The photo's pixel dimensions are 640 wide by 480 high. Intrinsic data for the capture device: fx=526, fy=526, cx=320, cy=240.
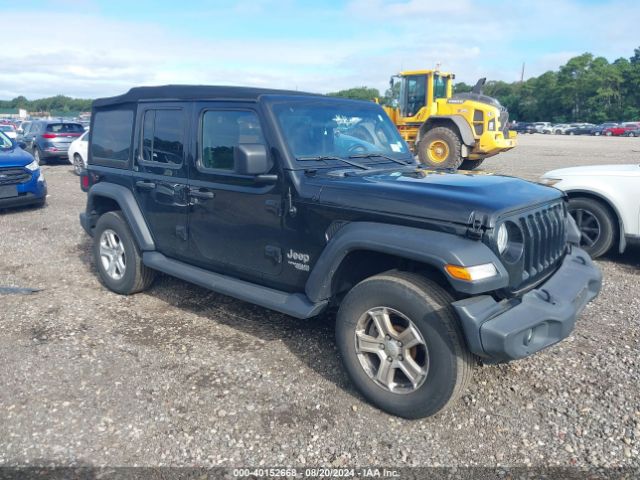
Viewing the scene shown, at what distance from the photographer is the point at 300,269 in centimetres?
374

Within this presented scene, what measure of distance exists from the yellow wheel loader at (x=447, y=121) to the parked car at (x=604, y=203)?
7324mm

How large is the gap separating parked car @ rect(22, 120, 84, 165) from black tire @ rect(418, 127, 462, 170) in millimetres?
12025

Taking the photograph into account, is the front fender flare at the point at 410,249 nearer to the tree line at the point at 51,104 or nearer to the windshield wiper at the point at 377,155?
the windshield wiper at the point at 377,155

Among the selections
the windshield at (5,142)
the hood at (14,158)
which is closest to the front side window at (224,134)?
the hood at (14,158)

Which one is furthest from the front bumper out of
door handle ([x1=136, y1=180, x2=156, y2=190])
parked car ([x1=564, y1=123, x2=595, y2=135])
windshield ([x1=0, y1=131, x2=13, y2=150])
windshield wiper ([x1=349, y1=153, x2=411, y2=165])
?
parked car ([x1=564, y1=123, x2=595, y2=135])

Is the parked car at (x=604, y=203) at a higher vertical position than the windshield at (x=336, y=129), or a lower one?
lower

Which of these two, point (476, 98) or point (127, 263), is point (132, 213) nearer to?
point (127, 263)

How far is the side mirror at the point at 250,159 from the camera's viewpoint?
3.56 metres

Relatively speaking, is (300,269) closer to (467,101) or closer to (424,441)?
(424,441)

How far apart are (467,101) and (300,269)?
12.0m

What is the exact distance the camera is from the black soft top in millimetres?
4098

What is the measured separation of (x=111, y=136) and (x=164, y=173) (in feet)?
3.81

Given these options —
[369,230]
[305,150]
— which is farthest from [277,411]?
[305,150]

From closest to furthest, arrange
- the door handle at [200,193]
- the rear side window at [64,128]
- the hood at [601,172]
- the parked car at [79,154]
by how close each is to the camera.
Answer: the door handle at [200,193]
the hood at [601,172]
the parked car at [79,154]
the rear side window at [64,128]
